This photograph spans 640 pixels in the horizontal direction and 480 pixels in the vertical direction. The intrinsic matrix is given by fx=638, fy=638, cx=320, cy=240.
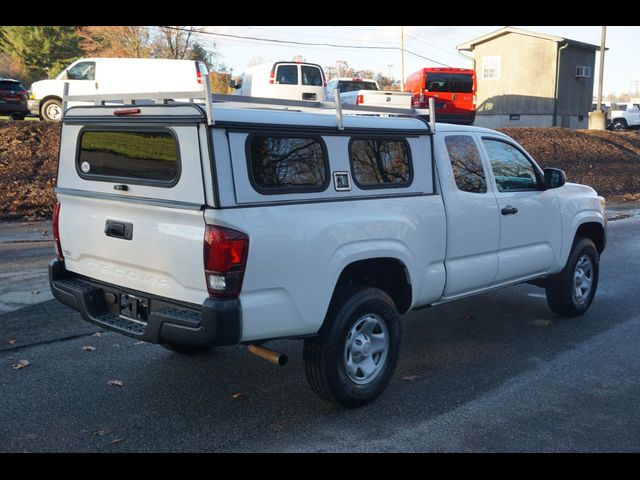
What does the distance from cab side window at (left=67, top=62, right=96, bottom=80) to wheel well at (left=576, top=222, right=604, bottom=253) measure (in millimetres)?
15492

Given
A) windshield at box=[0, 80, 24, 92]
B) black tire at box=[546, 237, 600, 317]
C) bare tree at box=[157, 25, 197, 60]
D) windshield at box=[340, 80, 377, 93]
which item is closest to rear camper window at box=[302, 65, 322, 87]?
windshield at box=[340, 80, 377, 93]

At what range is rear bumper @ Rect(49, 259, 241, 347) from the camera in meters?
3.71

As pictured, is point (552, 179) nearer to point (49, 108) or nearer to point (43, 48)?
point (49, 108)

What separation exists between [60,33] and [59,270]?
4531 centimetres

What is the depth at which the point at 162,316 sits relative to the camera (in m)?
3.91

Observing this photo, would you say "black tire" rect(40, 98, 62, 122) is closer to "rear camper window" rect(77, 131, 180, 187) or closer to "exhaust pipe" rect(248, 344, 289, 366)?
"rear camper window" rect(77, 131, 180, 187)

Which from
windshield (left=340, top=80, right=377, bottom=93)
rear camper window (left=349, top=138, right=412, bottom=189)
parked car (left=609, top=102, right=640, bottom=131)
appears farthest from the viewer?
parked car (left=609, top=102, right=640, bottom=131)

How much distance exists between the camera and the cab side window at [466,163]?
535 centimetres

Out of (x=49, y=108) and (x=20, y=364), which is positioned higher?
(x=49, y=108)

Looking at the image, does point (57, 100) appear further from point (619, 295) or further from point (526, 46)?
point (526, 46)

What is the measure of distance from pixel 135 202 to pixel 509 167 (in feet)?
11.6

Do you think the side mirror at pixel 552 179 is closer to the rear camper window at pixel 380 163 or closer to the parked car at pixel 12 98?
the rear camper window at pixel 380 163

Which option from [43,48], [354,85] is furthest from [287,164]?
[43,48]

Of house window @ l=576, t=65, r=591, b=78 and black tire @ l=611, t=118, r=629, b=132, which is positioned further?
black tire @ l=611, t=118, r=629, b=132
